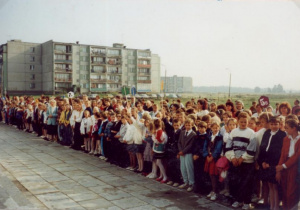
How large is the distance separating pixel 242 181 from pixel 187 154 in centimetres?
136

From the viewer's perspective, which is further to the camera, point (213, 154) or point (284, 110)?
point (284, 110)

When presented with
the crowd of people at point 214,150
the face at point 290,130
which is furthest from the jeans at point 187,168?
the face at point 290,130

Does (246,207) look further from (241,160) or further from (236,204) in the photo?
(241,160)

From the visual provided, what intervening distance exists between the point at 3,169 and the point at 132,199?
4277 millimetres

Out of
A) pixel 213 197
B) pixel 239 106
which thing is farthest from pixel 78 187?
pixel 239 106

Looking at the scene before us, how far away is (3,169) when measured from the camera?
823cm

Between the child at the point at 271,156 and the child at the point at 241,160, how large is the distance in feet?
0.64

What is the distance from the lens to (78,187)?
22.0 feet

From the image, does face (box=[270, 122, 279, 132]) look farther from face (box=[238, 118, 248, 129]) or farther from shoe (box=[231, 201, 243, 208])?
shoe (box=[231, 201, 243, 208])

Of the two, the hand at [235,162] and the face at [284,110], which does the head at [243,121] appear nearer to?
the hand at [235,162]

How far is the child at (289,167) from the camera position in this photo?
5.07 meters

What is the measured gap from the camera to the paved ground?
221 inches

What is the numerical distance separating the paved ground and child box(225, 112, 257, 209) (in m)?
0.46

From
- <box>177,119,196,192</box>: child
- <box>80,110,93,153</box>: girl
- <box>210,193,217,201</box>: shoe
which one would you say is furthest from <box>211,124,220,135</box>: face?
<box>80,110,93,153</box>: girl
